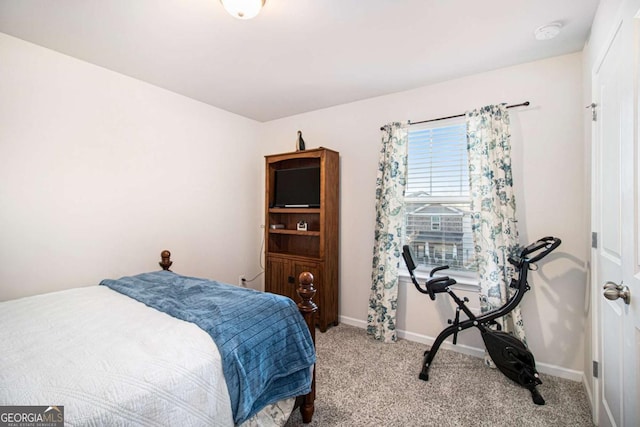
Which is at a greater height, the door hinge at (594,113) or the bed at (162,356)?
the door hinge at (594,113)

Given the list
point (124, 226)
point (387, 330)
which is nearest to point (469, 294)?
point (387, 330)

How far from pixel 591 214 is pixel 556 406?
51.3 inches

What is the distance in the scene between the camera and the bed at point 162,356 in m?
1.02

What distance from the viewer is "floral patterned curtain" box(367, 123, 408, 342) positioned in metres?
3.00

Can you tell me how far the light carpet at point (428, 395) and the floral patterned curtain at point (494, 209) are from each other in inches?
13.9

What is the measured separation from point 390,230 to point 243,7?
2.21 meters

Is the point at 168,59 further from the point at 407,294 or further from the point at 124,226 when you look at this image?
the point at 407,294

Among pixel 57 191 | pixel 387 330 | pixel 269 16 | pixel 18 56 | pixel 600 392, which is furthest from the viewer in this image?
pixel 387 330

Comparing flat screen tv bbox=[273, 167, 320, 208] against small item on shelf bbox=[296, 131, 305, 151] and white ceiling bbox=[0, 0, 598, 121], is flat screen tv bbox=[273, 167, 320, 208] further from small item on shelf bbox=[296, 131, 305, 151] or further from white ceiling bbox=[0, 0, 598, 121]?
white ceiling bbox=[0, 0, 598, 121]

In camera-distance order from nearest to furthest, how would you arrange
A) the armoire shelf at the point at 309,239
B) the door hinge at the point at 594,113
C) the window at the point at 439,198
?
1. the door hinge at the point at 594,113
2. the window at the point at 439,198
3. the armoire shelf at the point at 309,239

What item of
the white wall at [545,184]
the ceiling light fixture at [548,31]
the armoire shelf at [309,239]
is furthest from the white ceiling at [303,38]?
the armoire shelf at [309,239]

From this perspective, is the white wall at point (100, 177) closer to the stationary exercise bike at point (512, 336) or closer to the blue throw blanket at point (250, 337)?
the blue throw blanket at point (250, 337)

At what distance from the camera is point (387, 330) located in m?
2.98

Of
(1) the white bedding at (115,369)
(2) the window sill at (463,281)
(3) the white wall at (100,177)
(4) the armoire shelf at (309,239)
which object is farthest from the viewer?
(4) the armoire shelf at (309,239)
